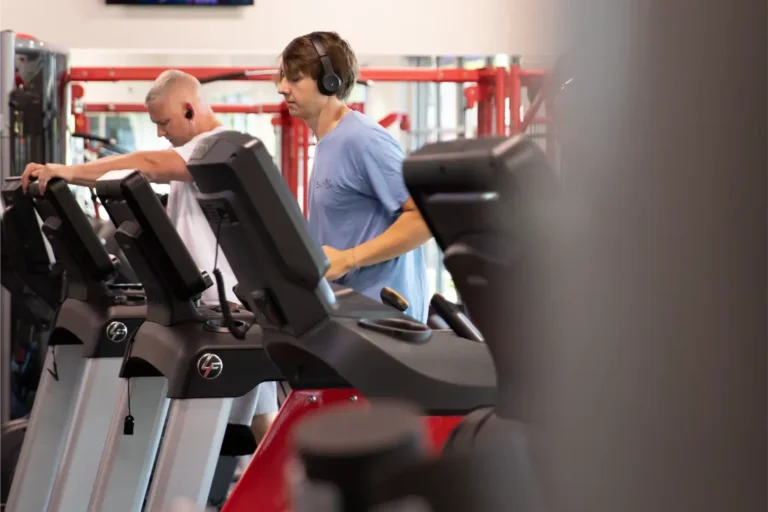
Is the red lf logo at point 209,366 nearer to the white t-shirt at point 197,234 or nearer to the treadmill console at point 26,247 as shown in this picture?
the white t-shirt at point 197,234

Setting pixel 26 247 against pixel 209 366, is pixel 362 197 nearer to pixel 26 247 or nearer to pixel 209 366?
pixel 209 366

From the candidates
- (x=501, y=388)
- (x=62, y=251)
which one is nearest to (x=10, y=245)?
(x=62, y=251)

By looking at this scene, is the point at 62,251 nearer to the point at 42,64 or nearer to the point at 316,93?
the point at 316,93

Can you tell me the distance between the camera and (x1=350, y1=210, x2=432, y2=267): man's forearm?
7.70ft

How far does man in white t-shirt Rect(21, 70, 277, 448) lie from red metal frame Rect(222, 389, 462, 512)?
108cm

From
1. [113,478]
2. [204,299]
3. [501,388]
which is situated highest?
[501,388]

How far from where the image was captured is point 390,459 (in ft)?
1.70

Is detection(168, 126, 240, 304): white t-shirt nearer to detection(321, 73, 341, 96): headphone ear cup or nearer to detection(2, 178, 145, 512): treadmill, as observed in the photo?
detection(2, 178, 145, 512): treadmill

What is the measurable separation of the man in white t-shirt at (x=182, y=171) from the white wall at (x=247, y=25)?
2.79m

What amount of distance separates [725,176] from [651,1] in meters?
0.05

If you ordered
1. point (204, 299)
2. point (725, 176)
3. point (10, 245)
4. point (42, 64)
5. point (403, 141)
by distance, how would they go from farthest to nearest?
point (403, 141) < point (42, 64) < point (10, 245) < point (204, 299) < point (725, 176)

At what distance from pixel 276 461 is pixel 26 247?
Result: 2098 millimetres

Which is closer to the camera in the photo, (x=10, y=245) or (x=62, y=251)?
(x=62, y=251)

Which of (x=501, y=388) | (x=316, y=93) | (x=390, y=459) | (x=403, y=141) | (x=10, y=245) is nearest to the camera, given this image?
(x=390, y=459)
